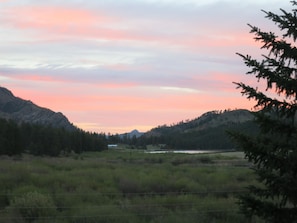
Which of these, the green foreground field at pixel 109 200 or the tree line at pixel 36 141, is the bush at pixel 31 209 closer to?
the green foreground field at pixel 109 200

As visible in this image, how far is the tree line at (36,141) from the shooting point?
7025 cm

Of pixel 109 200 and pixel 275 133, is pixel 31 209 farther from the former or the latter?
pixel 275 133

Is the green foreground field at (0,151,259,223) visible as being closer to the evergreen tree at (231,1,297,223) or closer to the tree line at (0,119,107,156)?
the evergreen tree at (231,1,297,223)

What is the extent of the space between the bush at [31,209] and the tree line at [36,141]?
187 ft

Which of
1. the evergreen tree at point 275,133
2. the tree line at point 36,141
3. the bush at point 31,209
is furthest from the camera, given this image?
the tree line at point 36,141

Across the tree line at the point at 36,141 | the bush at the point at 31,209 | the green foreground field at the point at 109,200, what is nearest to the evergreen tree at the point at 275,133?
the green foreground field at the point at 109,200

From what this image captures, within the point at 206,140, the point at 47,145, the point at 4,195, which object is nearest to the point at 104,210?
the point at 4,195

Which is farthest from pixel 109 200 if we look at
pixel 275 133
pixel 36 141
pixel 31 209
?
pixel 36 141

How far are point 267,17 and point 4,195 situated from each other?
1269 cm

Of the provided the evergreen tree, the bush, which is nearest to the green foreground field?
the bush

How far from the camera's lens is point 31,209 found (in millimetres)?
13328

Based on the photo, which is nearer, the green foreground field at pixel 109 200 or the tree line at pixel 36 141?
the green foreground field at pixel 109 200

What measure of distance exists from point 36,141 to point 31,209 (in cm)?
7242

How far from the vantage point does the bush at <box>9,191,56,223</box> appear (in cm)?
1314
